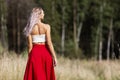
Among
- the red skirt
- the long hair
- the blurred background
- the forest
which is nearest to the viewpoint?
the long hair

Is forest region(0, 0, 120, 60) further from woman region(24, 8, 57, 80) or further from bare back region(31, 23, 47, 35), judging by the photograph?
bare back region(31, 23, 47, 35)

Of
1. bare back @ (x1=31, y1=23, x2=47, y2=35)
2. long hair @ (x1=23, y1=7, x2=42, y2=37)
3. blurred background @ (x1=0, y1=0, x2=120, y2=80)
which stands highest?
long hair @ (x1=23, y1=7, x2=42, y2=37)

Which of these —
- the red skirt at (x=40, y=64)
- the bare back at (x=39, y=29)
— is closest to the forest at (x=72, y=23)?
the red skirt at (x=40, y=64)

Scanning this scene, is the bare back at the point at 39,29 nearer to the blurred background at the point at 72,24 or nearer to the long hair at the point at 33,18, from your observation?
the long hair at the point at 33,18

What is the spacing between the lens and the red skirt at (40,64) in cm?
1199

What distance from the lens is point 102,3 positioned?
7500cm

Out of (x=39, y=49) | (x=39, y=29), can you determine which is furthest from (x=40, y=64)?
(x=39, y=29)

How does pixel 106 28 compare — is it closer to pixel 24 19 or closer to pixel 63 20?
pixel 63 20

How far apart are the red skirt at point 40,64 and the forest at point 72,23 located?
55.2m

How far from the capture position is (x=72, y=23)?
80188mm

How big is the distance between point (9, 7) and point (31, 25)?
203 feet

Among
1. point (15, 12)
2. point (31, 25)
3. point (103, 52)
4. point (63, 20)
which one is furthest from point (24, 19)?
point (31, 25)

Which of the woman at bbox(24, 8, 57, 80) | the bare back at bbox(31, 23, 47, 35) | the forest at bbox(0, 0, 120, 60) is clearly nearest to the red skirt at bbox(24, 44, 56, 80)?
the woman at bbox(24, 8, 57, 80)

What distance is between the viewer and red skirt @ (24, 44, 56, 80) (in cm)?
1199
